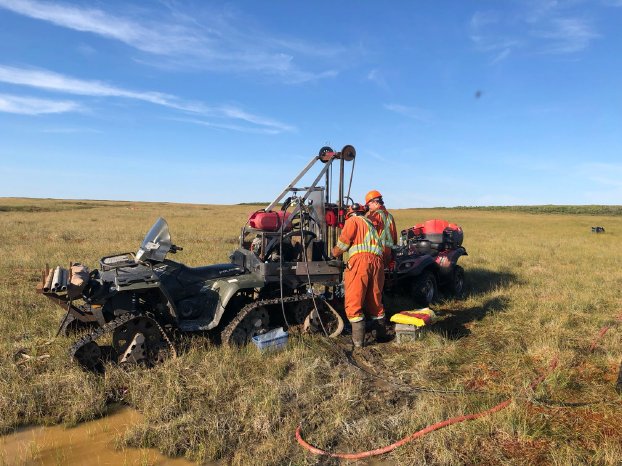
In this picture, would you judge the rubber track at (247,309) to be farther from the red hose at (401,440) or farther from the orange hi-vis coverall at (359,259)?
the red hose at (401,440)

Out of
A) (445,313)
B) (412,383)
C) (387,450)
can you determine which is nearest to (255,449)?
(387,450)

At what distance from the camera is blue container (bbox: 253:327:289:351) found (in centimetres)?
581

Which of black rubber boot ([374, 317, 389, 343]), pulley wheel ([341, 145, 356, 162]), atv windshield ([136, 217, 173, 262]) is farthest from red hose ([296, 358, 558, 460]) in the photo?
pulley wheel ([341, 145, 356, 162])

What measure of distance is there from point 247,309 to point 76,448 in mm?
2570

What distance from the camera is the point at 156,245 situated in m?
5.83

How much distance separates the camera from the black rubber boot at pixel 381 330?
22.1 ft

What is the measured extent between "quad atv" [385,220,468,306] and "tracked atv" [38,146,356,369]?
2087 mm

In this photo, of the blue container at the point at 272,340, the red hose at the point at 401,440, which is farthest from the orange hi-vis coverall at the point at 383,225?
the red hose at the point at 401,440

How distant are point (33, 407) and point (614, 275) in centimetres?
1416

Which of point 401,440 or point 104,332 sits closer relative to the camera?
point 401,440

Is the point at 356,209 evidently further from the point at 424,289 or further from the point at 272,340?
the point at 424,289

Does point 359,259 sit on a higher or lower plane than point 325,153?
lower

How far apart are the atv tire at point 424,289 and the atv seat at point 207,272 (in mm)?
4005

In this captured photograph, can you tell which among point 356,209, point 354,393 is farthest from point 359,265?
point 354,393
